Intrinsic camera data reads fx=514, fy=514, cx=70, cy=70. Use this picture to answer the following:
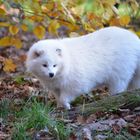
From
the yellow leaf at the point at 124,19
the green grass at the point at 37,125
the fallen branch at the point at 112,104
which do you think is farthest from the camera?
the yellow leaf at the point at 124,19

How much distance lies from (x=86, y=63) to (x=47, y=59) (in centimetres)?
66

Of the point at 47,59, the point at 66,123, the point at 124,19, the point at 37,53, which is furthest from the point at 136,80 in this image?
the point at 66,123

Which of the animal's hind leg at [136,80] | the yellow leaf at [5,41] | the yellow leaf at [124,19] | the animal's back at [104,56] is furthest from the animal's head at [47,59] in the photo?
the yellow leaf at [124,19]

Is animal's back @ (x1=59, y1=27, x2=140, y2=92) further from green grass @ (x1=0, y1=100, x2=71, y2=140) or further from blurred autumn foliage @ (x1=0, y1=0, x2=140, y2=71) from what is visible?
green grass @ (x1=0, y1=100, x2=71, y2=140)

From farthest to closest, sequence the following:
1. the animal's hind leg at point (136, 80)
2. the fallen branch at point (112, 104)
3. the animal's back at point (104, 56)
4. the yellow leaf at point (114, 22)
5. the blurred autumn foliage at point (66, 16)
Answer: the yellow leaf at point (114, 22) → the blurred autumn foliage at point (66, 16) → the animal's hind leg at point (136, 80) → the animal's back at point (104, 56) → the fallen branch at point (112, 104)

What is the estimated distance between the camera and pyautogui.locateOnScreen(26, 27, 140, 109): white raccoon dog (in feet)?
22.3

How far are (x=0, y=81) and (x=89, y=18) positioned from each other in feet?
6.49

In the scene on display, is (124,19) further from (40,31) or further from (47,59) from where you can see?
(47,59)

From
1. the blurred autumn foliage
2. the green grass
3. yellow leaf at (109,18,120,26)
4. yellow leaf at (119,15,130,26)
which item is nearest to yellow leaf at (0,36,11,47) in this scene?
the blurred autumn foliage

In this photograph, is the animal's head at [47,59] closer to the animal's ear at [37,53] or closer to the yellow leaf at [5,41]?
the animal's ear at [37,53]

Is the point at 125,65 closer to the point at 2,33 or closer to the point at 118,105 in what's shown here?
the point at 118,105

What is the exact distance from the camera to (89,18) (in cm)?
816

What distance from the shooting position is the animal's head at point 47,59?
6711 millimetres

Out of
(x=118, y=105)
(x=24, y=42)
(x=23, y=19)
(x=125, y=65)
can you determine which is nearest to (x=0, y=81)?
(x=23, y=19)
